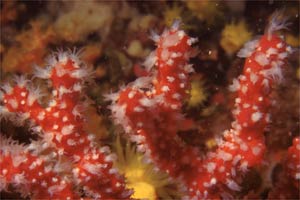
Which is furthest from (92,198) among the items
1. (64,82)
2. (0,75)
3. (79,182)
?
(0,75)

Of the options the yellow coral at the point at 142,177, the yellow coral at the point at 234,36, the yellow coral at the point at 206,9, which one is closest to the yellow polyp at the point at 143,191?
the yellow coral at the point at 142,177

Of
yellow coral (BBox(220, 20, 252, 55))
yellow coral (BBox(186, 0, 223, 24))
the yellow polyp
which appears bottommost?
the yellow polyp

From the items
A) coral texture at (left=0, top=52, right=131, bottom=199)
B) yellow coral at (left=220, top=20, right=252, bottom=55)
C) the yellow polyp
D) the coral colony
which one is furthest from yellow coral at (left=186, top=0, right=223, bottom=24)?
the yellow polyp

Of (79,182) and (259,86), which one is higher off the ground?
(259,86)

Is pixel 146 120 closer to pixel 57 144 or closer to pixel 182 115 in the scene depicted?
pixel 182 115

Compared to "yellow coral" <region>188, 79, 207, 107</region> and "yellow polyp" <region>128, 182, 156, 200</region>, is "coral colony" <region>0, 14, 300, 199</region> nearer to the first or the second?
"yellow polyp" <region>128, 182, 156, 200</region>

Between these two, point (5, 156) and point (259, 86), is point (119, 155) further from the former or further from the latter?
point (259, 86)
